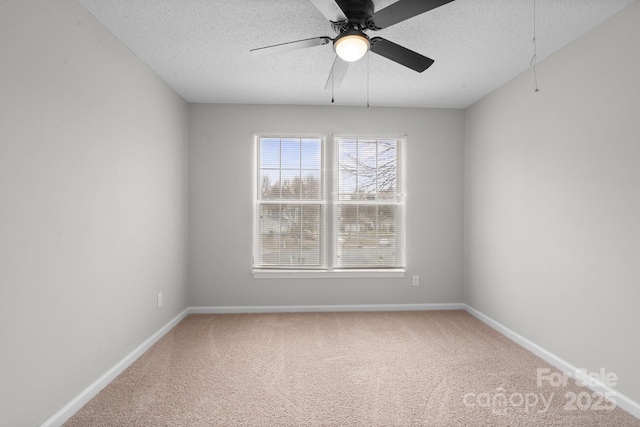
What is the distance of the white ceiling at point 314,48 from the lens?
2.19m

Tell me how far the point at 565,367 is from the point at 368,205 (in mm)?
2414

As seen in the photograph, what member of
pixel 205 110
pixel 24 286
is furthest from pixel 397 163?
pixel 24 286

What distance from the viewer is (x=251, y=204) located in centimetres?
408

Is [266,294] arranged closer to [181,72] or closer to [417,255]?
[417,255]

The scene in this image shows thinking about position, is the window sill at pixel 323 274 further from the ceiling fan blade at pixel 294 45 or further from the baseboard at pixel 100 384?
the ceiling fan blade at pixel 294 45

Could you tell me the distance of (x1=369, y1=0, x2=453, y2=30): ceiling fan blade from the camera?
1.65 meters

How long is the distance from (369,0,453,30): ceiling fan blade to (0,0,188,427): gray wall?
182 centimetres

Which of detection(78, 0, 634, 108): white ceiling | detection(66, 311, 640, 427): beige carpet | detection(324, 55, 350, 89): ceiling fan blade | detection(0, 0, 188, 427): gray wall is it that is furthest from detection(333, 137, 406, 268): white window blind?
detection(0, 0, 188, 427): gray wall

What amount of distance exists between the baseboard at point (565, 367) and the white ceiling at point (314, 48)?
223cm

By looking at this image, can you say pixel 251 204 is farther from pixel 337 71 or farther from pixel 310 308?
pixel 337 71

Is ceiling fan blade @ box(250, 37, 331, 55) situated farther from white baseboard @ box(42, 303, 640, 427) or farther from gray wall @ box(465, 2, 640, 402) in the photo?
white baseboard @ box(42, 303, 640, 427)

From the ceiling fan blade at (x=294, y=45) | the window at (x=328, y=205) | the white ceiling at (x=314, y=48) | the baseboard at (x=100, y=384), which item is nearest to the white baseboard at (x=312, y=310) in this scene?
the baseboard at (x=100, y=384)

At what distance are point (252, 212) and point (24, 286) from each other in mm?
2481

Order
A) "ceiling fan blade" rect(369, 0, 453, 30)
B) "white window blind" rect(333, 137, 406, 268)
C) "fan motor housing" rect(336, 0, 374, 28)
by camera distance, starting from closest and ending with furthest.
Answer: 1. "ceiling fan blade" rect(369, 0, 453, 30)
2. "fan motor housing" rect(336, 0, 374, 28)
3. "white window blind" rect(333, 137, 406, 268)
